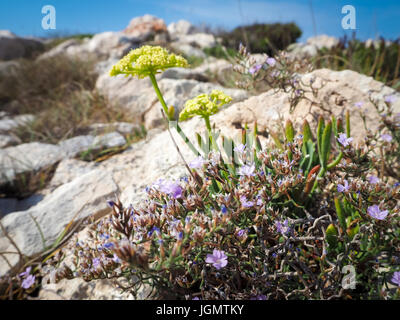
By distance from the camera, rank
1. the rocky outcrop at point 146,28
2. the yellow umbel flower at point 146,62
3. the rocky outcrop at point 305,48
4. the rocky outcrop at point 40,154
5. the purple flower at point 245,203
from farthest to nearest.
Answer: the rocky outcrop at point 146,28 < the rocky outcrop at point 305,48 < the rocky outcrop at point 40,154 < the yellow umbel flower at point 146,62 < the purple flower at point 245,203

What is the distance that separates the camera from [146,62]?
1579 millimetres

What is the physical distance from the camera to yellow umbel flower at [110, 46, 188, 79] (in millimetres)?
1585

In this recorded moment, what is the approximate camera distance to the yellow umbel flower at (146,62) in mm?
1585

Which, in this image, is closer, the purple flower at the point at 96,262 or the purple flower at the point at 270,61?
the purple flower at the point at 96,262

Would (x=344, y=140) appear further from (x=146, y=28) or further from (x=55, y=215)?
(x=146, y=28)

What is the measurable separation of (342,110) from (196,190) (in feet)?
5.88

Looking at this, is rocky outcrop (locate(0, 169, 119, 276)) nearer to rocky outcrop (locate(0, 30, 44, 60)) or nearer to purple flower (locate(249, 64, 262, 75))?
purple flower (locate(249, 64, 262, 75))

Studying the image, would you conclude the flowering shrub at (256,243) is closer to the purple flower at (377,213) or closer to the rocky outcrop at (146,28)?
the purple flower at (377,213)

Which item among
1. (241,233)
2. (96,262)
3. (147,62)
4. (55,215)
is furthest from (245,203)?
(55,215)

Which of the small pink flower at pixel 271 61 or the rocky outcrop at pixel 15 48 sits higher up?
the rocky outcrop at pixel 15 48

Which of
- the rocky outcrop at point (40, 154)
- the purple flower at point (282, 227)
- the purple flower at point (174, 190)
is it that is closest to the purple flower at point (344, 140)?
the purple flower at point (282, 227)

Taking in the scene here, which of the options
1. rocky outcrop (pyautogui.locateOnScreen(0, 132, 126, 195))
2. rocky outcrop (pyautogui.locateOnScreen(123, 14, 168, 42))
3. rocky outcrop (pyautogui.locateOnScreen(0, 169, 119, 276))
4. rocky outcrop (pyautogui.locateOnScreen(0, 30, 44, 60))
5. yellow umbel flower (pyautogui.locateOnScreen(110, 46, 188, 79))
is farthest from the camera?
rocky outcrop (pyautogui.locateOnScreen(0, 30, 44, 60))

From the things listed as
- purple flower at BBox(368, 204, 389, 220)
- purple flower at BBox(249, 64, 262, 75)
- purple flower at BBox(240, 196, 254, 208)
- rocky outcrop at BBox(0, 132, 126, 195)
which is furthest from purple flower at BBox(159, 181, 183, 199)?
rocky outcrop at BBox(0, 132, 126, 195)

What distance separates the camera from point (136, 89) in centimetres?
520
